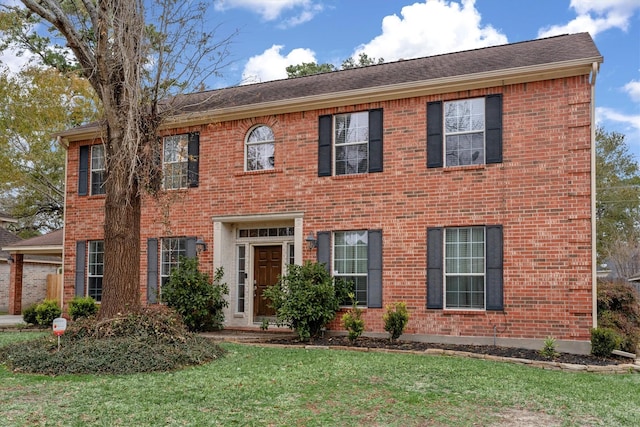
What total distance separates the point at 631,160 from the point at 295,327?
2903cm

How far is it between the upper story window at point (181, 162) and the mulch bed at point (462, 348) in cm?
471

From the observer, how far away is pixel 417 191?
38.8ft

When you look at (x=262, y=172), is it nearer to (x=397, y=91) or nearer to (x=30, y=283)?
(x=397, y=91)

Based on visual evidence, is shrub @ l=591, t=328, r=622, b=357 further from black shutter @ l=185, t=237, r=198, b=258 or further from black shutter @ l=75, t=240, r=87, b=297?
black shutter @ l=75, t=240, r=87, b=297

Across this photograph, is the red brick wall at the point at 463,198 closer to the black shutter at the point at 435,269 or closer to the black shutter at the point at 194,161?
the black shutter at the point at 435,269

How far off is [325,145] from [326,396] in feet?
23.1

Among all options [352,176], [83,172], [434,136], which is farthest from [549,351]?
[83,172]

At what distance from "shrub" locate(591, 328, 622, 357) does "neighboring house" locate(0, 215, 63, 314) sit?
16.6 meters

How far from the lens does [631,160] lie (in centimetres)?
3369

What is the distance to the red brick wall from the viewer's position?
10609 millimetres

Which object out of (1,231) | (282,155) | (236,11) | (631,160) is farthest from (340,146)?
(631,160)

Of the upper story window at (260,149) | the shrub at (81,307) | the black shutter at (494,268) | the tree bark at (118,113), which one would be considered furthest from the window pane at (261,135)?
the shrub at (81,307)

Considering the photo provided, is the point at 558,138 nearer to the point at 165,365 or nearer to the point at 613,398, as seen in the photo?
the point at 613,398

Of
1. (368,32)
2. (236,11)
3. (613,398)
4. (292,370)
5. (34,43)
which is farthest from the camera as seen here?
(34,43)
